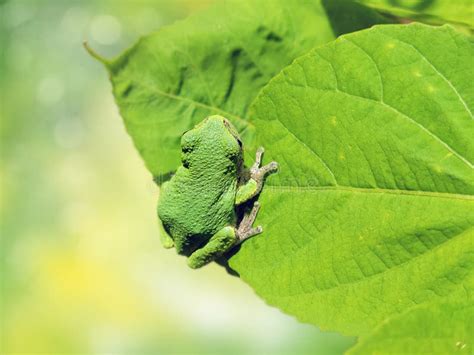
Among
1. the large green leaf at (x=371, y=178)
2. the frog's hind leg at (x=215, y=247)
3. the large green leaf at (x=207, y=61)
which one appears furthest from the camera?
the frog's hind leg at (x=215, y=247)

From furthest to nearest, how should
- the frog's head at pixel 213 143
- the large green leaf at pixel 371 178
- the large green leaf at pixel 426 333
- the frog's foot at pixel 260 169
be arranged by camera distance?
1. the frog's head at pixel 213 143
2. the frog's foot at pixel 260 169
3. the large green leaf at pixel 371 178
4. the large green leaf at pixel 426 333

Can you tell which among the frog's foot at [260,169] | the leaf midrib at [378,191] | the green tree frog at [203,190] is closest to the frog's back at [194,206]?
the green tree frog at [203,190]

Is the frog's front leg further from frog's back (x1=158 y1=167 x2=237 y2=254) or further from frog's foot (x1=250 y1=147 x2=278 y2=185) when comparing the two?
frog's back (x1=158 y1=167 x2=237 y2=254)

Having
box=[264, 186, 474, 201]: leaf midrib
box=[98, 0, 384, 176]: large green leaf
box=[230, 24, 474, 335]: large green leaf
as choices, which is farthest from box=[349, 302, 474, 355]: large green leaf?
box=[98, 0, 384, 176]: large green leaf

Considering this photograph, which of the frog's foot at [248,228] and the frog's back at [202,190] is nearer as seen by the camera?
the frog's foot at [248,228]

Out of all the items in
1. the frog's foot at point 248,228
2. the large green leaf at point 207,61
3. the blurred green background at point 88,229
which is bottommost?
the blurred green background at point 88,229

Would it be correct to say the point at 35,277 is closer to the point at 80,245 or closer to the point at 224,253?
the point at 80,245

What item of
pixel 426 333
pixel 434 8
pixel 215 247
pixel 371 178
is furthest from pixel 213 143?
pixel 426 333

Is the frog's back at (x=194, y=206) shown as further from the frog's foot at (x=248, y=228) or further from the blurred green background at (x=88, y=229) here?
the blurred green background at (x=88, y=229)
